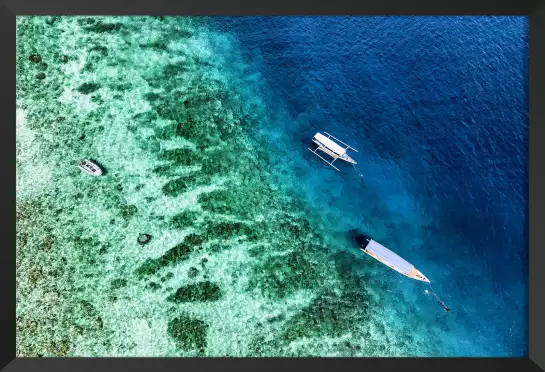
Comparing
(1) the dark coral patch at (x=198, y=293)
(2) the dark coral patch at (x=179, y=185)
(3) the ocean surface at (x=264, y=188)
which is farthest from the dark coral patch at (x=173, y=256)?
(2) the dark coral patch at (x=179, y=185)

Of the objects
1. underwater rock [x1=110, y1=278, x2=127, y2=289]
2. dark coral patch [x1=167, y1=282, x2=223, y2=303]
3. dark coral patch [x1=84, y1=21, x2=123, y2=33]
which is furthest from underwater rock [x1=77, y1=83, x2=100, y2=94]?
dark coral patch [x1=167, y1=282, x2=223, y2=303]

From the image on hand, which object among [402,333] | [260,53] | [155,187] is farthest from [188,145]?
[402,333]

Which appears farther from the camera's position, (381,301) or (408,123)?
(408,123)

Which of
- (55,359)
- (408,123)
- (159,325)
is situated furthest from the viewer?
(408,123)

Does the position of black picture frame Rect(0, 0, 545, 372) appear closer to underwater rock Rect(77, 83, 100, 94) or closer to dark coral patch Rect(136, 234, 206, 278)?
dark coral patch Rect(136, 234, 206, 278)

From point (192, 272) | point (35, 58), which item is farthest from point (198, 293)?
point (35, 58)
